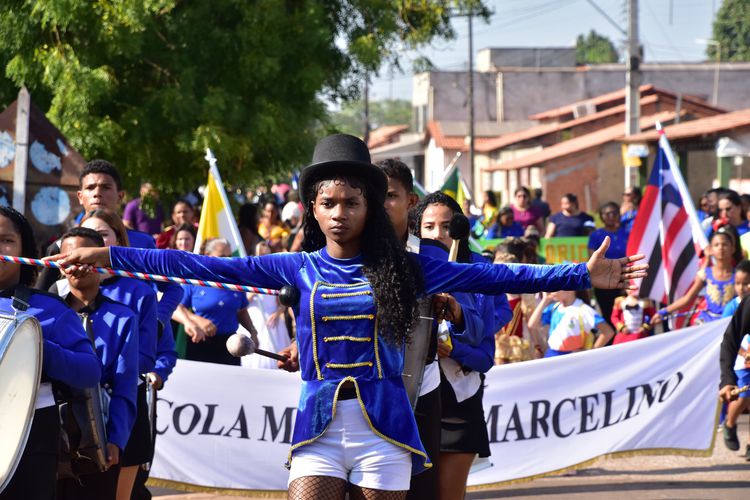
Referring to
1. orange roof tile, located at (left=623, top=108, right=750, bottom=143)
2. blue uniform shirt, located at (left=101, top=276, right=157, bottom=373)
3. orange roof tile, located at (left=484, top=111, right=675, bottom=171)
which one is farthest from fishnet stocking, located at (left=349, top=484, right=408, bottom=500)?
orange roof tile, located at (left=484, top=111, right=675, bottom=171)

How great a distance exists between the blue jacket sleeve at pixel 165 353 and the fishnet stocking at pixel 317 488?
2.21 meters

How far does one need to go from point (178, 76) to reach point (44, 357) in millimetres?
11851

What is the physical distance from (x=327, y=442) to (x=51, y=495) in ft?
3.62

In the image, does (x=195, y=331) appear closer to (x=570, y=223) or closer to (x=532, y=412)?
(x=532, y=412)

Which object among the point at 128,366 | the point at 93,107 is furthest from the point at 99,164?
the point at 93,107

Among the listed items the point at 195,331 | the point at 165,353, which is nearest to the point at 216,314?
the point at 195,331

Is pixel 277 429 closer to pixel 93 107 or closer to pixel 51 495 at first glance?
pixel 51 495

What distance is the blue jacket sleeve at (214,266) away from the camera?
4.34 metres

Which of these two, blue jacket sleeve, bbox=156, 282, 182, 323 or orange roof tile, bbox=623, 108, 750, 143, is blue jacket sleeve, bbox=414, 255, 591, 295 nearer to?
blue jacket sleeve, bbox=156, 282, 182, 323

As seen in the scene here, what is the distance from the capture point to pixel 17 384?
4.40m

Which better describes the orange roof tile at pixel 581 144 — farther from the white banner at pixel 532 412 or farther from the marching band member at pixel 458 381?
the marching band member at pixel 458 381

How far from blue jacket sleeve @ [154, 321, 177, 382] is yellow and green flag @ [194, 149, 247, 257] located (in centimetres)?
398

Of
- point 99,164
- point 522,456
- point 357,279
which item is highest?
point 99,164

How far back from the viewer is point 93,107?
51.4ft
